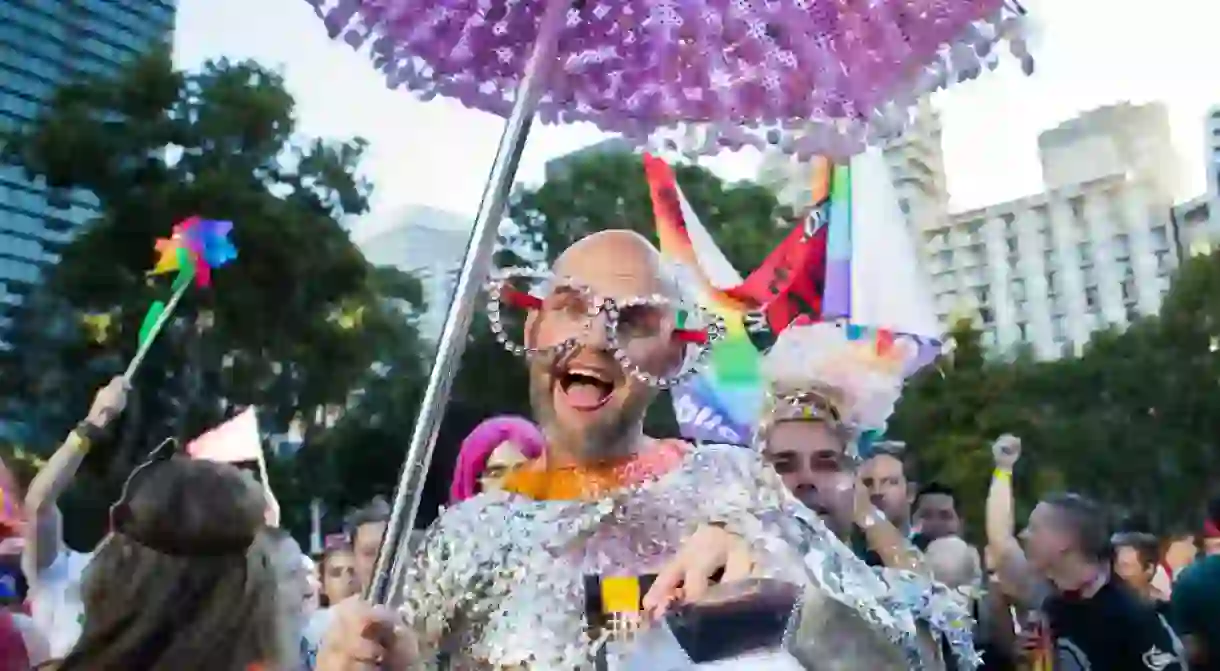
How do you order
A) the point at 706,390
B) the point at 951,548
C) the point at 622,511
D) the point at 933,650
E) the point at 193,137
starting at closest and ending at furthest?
the point at 622,511 < the point at 933,650 < the point at 951,548 < the point at 706,390 < the point at 193,137

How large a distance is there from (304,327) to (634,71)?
10970 mm

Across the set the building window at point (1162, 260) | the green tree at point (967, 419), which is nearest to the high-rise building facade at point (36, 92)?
the green tree at point (967, 419)

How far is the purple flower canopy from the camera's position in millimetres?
1329

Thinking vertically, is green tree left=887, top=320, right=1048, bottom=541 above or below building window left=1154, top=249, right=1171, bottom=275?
below

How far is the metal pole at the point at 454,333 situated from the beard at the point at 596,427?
0.24 m

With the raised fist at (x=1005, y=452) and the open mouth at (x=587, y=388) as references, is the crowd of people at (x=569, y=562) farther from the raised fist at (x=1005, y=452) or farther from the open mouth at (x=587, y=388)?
the raised fist at (x=1005, y=452)

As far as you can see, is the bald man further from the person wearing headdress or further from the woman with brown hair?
the person wearing headdress

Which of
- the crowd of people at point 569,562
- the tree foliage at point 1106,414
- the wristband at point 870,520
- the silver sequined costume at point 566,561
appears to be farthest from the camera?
the tree foliage at point 1106,414

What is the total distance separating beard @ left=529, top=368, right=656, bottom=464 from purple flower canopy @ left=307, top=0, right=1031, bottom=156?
1.15 feet

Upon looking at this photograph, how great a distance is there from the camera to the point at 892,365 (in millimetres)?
3475

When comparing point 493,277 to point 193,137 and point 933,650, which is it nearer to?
point 933,650

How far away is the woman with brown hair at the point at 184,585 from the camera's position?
4.31 ft

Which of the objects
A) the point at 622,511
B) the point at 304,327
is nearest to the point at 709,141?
the point at 622,511

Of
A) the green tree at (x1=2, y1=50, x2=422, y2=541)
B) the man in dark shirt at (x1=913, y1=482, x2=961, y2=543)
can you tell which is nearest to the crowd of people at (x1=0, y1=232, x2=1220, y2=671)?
the man in dark shirt at (x1=913, y1=482, x2=961, y2=543)
